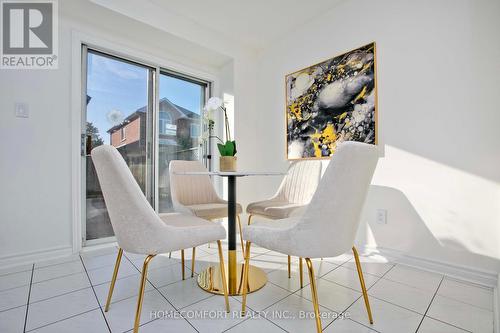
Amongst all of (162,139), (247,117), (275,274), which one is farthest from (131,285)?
(247,117)

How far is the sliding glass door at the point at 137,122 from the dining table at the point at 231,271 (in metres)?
1.30

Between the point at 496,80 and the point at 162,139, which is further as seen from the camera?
the point at 162,139

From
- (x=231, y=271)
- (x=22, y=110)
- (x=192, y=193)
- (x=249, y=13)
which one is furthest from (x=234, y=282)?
(x=249, y=13)

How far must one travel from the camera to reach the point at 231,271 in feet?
5.27

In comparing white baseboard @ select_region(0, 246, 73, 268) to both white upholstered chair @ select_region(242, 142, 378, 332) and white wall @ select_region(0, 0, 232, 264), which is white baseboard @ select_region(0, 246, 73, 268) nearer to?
white wall @ select_region(0, 0, 232, 264)

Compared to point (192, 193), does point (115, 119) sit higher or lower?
higher

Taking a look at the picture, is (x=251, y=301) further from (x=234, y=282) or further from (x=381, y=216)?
(x=381, y=216)

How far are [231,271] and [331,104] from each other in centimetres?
189

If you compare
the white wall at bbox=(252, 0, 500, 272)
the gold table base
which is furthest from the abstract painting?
the gold table base

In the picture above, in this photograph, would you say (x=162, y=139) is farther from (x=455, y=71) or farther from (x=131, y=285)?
(x=455, y=71)

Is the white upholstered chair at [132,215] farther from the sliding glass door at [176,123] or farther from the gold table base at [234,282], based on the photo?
the sliding glass door at [176,123]

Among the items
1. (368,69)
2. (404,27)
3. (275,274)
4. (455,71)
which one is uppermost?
(404,27)

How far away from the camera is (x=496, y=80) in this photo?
5.36 feet

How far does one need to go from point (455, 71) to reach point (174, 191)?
2.47 m
